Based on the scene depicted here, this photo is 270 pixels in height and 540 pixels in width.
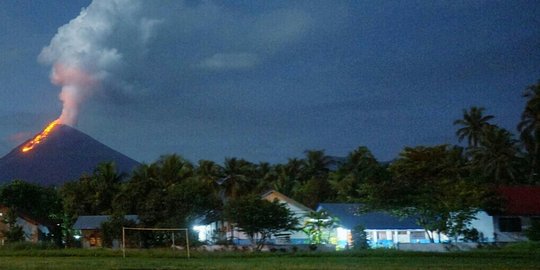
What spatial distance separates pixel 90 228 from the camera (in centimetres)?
6088

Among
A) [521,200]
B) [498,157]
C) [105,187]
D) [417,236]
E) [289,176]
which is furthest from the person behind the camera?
[289,176]

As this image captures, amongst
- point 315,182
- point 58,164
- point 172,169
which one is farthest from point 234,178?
point 58,164

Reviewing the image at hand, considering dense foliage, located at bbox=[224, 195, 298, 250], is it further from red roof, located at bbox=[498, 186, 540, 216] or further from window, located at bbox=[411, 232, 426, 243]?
red roof, located at bbox=[498, 186, 540, 216]

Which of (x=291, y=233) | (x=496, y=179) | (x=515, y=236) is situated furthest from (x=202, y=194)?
(x=496, y=179)

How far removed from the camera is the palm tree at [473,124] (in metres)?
78.4

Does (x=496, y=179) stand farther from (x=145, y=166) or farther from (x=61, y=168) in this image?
(x=61, y=168)

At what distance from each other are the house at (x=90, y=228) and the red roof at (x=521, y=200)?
31.3 m

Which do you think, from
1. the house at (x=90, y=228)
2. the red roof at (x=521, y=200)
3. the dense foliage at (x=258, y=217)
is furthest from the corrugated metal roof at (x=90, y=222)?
the red roof at (x=521, y=200)

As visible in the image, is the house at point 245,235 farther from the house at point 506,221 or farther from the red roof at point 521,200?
the red roof at point 521,200

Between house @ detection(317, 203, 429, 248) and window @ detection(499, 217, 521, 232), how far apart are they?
6069 mm

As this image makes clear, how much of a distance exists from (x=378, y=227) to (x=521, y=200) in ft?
39.1

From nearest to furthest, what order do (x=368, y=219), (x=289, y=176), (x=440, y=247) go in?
(x=440, y=247)
(x=368, y=219)
(x=289, y=176)

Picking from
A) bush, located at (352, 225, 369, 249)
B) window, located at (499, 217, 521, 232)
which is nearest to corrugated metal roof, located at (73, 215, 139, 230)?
bush, located at (352, 225, 369, 249)

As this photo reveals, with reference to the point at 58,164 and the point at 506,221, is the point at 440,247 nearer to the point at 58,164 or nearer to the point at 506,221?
the point at 506,221
